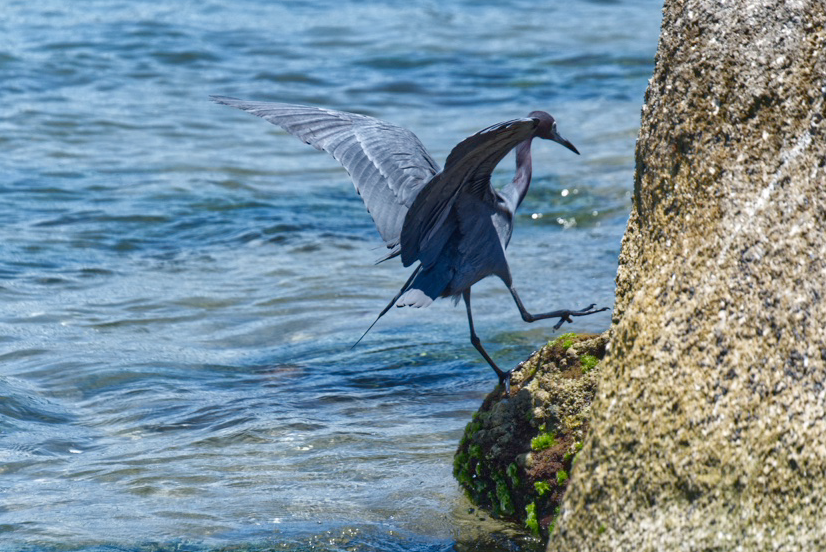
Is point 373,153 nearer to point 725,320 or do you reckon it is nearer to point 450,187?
point 450,187

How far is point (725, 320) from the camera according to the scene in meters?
2.57

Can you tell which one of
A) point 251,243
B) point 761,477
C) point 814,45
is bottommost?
point 251,243

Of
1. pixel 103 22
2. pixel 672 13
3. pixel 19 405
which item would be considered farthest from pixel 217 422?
pixel 103 22

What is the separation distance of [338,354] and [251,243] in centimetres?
240

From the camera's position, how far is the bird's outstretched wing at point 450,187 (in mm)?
3682

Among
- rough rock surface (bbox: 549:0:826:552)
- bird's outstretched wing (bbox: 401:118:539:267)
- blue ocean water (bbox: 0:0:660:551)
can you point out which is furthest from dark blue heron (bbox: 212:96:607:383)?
rough rock surface (bbox: 549:0:826:552)

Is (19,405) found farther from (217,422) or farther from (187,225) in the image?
(187,225)

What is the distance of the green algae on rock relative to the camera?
3428 millimetres

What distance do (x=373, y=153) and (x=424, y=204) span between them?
362 mm

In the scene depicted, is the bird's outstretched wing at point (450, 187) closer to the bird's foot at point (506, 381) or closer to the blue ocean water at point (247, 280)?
the bird's foot at point (506, 381)

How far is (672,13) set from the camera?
9.60 ft

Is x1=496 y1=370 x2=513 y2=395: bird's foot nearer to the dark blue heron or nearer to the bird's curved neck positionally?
the dark blue heron

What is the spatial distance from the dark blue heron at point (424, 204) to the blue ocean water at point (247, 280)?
0.74 metres

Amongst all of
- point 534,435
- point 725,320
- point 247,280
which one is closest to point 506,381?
point 534,435
